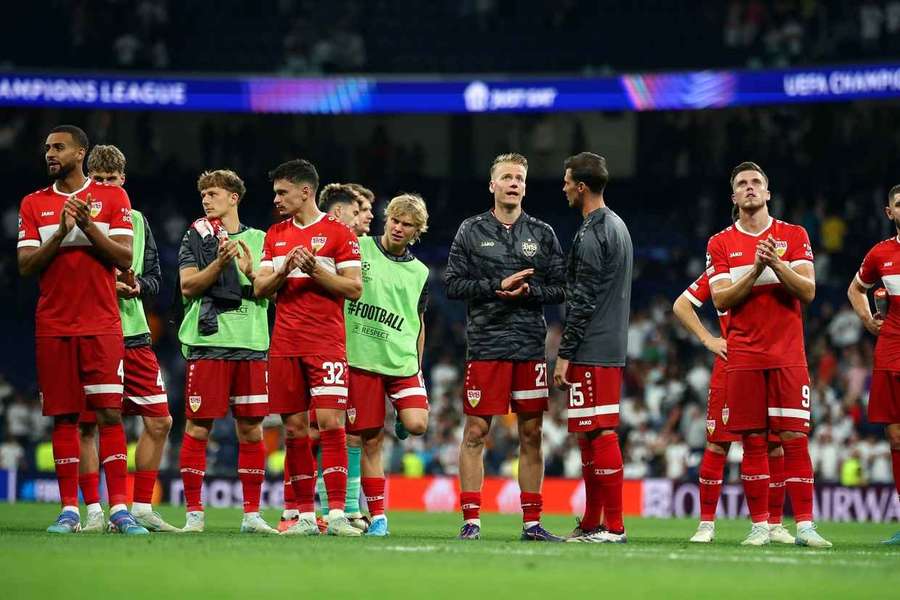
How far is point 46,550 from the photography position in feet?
26.7

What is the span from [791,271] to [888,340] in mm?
2164

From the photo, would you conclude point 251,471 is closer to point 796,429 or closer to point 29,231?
point 29,231

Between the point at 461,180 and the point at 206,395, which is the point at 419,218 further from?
the point at 461,180

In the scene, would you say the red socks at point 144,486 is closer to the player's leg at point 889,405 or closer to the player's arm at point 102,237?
A: the player's arm at point 102,237

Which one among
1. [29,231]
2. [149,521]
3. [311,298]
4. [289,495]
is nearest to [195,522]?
[149,521]

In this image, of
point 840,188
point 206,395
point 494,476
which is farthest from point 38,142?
point 206,395

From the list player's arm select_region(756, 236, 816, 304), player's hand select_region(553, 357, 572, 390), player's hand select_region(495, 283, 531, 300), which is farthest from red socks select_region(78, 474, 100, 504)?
player's arm select_region(756, 236, 816, 304)

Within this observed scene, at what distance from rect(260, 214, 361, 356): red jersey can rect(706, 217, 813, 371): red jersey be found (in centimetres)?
269

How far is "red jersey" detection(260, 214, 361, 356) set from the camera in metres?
10.2

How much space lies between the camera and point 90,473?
10453 mm

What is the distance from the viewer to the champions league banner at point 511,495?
18.4 metres

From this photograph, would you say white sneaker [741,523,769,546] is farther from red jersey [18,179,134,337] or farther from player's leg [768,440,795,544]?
red jersey [18,179,134,337]

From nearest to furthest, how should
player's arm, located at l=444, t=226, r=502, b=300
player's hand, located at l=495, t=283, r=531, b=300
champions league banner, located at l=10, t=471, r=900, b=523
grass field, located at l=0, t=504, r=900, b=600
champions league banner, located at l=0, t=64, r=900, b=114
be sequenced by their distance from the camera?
grass field, located at l=0, t=504, r=900, b=600 < player's hand, located at l=495, t=283, r=531, b=300 < player's arm, located at l=444, t=226, r=502, b=300 < champions league banner, located at l=10, t=471, r=900, b=523 < champions league banner, located at l=0, t=64, r=900, b=114

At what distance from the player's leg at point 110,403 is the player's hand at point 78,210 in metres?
0.85
